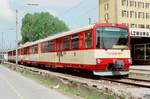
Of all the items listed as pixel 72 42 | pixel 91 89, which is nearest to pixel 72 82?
pixel 91 89

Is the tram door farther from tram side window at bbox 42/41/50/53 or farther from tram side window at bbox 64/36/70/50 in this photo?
tram side window at bbox 42/41/50/53

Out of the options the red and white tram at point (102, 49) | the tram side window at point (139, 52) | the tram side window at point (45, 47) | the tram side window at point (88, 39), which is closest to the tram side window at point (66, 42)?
the red and white tram at point (102, 49)

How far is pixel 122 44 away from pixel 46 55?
1476cm

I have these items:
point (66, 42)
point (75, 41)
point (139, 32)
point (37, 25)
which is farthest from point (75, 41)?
point (37, 25)

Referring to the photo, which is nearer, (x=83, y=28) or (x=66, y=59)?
(x=83, y=28)

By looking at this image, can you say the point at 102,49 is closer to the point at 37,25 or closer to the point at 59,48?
the point at 59,48

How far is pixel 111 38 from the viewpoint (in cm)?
2630

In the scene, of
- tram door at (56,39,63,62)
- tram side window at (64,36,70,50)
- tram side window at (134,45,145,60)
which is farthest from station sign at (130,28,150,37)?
tram side window at (64,36,70,50)

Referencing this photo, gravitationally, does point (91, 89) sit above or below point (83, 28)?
below

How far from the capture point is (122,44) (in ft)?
87.9

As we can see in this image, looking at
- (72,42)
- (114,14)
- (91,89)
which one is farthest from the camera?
(114,14)

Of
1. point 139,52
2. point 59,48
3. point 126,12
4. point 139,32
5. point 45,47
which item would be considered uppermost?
point 126,12

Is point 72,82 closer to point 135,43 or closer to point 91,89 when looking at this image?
point 91,89

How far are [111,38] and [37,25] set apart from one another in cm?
10844
